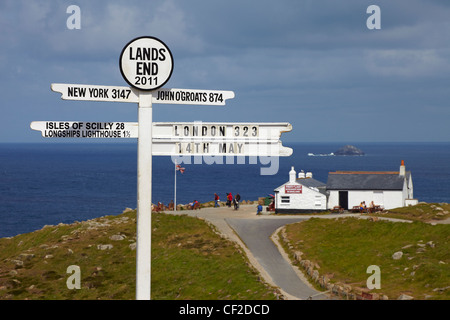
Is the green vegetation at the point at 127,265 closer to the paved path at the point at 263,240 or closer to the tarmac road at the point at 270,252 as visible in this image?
the paved path at the point at 263,240

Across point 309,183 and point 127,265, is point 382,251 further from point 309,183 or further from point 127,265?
point 309,183

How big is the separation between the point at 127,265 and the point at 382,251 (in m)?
15.9

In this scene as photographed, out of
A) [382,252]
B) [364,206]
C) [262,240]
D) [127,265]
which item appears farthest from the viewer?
[364,206]

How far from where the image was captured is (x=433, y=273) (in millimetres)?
27188

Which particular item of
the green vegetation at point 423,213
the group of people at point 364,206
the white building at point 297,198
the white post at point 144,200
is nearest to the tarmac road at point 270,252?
the white building at point 297,198

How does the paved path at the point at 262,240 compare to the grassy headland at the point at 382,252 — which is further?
the paved path at the point at 262,240

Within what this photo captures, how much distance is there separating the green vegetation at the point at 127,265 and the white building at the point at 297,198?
33.2ft

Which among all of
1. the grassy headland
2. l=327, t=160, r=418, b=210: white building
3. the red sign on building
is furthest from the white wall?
the grassy headland

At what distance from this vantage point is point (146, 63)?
883 centimetres

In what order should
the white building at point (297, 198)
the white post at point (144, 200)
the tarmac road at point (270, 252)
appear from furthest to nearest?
the white building at point (297, 198)
the tarmac road at point (270, 252)
the white post at point (144, 200)

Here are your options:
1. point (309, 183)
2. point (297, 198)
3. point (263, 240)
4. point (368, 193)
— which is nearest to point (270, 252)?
point (263, 240)

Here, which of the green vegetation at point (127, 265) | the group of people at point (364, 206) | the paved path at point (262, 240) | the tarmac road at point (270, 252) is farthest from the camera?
the group of people at point (364, 206)

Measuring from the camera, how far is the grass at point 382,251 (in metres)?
26.8

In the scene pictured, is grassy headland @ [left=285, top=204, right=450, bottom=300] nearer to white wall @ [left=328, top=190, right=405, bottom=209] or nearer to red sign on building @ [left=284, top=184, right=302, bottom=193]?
red sign on building @ [left=284, top=184, right=302, bottom=193]
